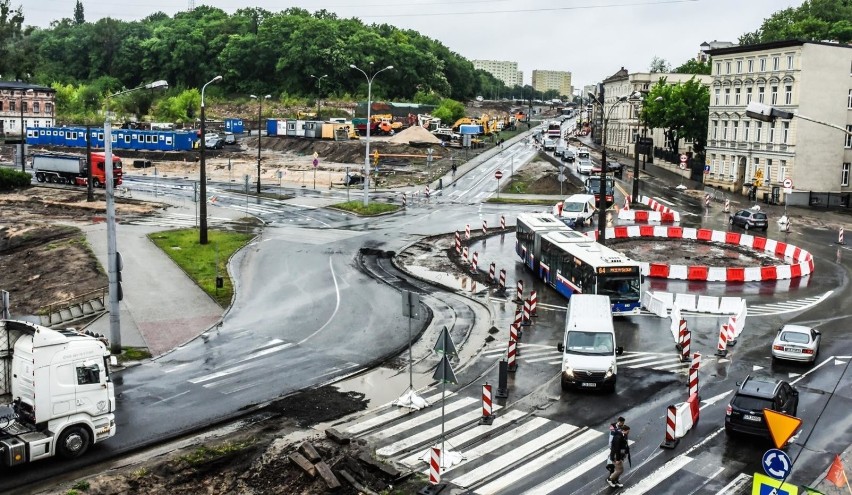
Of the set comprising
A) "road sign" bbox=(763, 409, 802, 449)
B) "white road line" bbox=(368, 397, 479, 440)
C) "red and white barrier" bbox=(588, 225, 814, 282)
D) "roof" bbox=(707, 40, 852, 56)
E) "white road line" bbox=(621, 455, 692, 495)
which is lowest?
"white road line" bbox=(368, 397, 479, 440)

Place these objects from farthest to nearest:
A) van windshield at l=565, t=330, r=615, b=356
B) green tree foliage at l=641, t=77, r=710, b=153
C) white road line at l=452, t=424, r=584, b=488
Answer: green tree foliage at l=641, t=77, r=710, b=153 < van windshield at l=565, t=330, r=615, b=356 < white road line at l=452, t=424, r=584, b=488

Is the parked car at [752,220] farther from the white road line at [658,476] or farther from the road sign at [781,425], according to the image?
the road sign at [781,425]

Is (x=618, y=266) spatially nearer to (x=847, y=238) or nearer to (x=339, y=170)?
(x=847, y=238)

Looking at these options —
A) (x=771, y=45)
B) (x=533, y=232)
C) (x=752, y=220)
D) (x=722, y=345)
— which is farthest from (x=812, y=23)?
(x=722, y=345)

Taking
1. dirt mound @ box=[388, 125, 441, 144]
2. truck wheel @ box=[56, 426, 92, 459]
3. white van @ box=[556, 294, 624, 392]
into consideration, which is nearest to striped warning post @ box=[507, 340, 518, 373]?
white van @ box=[556, 294, 624, 392]

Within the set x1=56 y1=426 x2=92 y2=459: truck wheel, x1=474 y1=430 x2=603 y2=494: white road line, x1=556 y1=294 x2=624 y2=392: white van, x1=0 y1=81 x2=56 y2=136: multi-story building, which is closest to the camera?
x1=474 y1=430 x2=603 y2=494: white road line

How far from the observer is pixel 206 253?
43.8m

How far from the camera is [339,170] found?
294 ft

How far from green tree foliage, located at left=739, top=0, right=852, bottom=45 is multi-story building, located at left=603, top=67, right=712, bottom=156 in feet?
44.4

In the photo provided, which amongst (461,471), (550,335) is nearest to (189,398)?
(461,471)

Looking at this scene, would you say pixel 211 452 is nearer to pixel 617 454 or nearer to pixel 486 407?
pixel 486 407

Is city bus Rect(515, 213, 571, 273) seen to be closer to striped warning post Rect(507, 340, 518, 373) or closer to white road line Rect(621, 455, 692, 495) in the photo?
striped warning post Rect(507, 340, 518, 373)

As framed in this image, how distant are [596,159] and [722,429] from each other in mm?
88262

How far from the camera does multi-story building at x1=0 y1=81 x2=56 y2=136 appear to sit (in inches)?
4785
